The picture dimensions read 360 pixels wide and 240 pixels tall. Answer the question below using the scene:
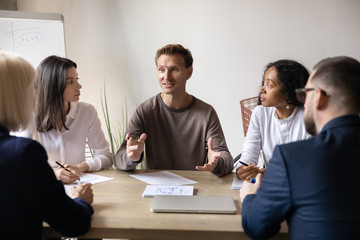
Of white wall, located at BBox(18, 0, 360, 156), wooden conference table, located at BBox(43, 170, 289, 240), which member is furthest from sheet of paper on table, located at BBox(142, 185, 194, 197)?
white wall, located at BBox(18, 0, 360, 156)

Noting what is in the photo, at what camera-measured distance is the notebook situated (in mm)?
1359

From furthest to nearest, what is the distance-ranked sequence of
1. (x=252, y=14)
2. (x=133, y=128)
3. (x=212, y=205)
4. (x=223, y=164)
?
(x=252, y=14) < (x=133, y=128) < (x=223, y=164) < (x=212, y=205)

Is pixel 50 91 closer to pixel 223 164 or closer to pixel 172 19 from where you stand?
pixel 223 164

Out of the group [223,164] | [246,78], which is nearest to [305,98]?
[223,164]

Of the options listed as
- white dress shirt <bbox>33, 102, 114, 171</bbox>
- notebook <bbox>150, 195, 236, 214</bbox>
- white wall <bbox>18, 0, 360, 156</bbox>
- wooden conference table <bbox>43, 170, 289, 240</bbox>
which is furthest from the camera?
white wall <bbox>18, 0, 360, 156</bbox>

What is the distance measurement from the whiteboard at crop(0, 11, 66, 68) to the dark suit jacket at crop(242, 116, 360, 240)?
2.27m

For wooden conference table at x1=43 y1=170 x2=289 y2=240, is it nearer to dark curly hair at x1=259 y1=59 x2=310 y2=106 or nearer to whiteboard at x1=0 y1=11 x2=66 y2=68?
dark curly hair at x1=259 y1=59 x2=310 y2=106

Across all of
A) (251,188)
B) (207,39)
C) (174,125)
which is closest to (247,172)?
(251,188)

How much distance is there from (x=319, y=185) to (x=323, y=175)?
0.03 meters

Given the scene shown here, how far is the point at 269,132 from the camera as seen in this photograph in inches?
85.4

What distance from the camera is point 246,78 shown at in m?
3.45

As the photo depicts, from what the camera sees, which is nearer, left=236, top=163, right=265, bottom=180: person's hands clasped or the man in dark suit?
the man in dark suit

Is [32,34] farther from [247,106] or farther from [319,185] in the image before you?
[319,185]

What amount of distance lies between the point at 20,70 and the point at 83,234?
57 centimetres
